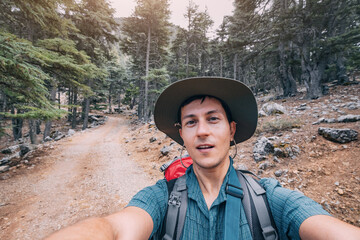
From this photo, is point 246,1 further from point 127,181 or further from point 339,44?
point 127,181

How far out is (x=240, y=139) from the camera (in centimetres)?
253

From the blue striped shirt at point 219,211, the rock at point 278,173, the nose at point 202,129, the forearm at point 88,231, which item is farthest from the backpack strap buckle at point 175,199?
the rock at point 278,173

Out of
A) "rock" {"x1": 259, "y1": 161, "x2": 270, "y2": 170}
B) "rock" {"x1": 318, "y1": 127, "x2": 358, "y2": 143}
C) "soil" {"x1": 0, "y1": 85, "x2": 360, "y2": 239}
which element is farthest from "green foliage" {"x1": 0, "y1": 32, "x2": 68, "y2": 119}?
"rock" {"x1": 318, "y1": 127, "x2": 358, "y2": 143}

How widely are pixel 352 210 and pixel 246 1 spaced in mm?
15528

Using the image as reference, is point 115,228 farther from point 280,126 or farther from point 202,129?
point 280,126

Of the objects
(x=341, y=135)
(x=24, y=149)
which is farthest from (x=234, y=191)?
(x=24, y=149)

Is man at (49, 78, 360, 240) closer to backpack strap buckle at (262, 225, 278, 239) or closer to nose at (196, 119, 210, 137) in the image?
nose at (196, 119, 210, 137)

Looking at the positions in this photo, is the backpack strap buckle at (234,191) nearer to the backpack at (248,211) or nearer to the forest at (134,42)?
the backpack at (248,211)

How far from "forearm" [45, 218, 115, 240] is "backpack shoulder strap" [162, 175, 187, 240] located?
488mm

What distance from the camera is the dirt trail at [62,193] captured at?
3.74 meters

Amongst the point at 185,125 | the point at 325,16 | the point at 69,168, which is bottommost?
the point at 69,168

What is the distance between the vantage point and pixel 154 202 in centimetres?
157

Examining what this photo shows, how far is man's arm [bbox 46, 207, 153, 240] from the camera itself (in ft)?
3.20

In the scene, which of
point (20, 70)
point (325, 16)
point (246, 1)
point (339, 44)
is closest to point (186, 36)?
point (246, 1)
